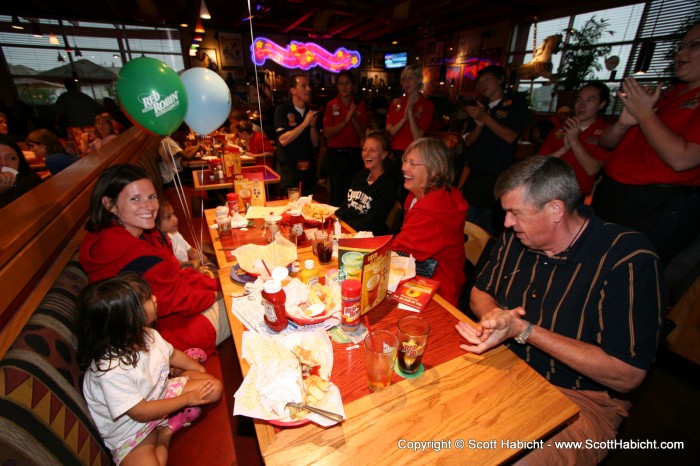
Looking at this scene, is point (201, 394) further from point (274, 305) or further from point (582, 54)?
point (582, 54)

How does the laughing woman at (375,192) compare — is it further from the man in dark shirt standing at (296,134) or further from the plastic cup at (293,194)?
the man in dark shirt standing at (296,134)

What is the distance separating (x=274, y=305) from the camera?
129 cm

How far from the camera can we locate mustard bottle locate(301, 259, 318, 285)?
1.70 meters

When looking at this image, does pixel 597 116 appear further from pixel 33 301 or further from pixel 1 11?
pixel 1 11

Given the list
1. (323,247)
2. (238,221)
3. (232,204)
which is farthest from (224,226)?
(323,247)

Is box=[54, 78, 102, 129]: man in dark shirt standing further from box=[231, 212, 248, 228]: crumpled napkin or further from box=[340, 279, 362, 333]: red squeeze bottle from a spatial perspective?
box=[340, 279, 362, 333]: red squeeze bottle

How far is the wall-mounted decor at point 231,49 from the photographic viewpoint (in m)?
11.2

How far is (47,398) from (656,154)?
3382mm

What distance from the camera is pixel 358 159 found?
4594 millimetres

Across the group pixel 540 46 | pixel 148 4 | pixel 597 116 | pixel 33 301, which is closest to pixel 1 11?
pixel 148 4

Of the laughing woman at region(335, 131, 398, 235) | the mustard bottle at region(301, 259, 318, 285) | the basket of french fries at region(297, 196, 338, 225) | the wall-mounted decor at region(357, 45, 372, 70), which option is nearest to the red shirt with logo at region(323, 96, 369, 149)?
the laughing woman at region(335, 131, 398, 235)

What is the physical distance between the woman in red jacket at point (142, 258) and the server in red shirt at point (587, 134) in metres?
3.21

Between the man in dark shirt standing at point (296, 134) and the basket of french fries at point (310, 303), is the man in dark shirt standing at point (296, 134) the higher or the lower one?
the higher one

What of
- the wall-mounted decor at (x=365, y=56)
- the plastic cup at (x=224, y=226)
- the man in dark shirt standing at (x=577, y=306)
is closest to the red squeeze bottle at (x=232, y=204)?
the plastic cup at (x=224, y=226)
